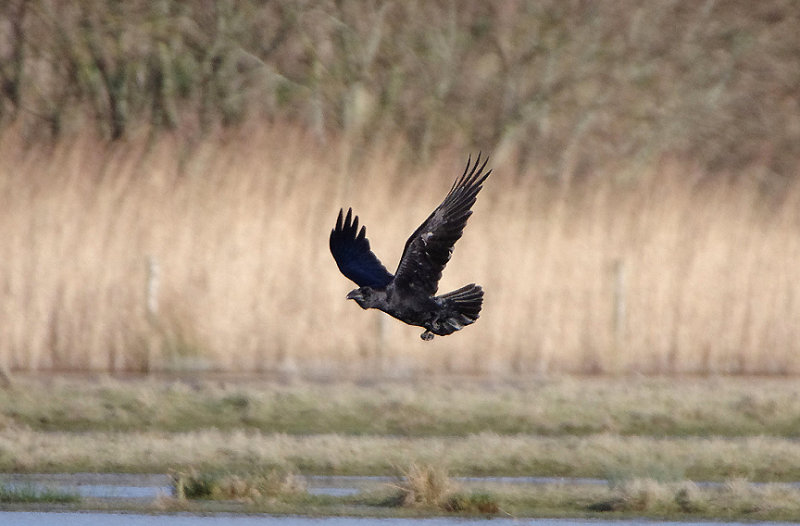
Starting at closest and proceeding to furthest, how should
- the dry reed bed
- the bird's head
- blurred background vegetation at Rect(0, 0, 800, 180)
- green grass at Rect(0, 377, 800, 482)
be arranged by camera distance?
the bird's head, green grass at Rect(0, 377, 800, 482), the dry reed bed, blurred background vegetation at Rect(0, 0, 800, 180)

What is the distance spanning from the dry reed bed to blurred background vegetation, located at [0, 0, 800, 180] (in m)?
0.75

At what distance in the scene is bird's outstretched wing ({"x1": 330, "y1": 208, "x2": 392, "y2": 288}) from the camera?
11.7 m

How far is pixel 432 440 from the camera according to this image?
14.2 meters

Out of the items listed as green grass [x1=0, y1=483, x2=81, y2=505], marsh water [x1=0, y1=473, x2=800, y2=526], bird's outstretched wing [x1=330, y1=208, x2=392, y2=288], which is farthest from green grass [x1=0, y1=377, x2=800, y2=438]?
bird's outstretched wing [x1=330, y1=208, x2=392, y2=288]

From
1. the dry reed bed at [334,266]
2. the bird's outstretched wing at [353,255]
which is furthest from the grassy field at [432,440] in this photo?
the bird's outstretched wing at [353,255]

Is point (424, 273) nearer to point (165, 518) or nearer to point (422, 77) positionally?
point (165, 518)

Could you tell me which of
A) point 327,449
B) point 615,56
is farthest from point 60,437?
point 615,56

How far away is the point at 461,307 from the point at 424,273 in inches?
15.6

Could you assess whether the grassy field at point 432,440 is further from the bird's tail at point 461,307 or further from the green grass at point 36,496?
the bird's tail at point 461,307

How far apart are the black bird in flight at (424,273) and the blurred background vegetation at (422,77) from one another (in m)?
7.82

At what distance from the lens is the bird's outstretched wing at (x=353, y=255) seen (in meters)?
11.7

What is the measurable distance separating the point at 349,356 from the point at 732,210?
4.47 metres

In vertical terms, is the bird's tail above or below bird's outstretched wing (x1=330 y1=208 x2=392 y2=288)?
below

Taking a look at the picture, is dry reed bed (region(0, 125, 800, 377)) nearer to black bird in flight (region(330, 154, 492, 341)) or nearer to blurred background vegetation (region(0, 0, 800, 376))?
blurred background vegetation (region(0, 0, 800, 376))
